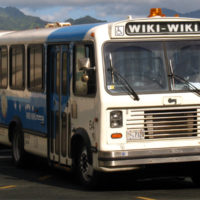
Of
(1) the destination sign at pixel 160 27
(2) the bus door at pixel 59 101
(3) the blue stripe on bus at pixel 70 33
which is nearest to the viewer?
(1) the destination sign at pixel 160 27

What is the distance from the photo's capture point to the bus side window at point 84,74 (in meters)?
12.6

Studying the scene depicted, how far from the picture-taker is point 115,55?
41.3 ft

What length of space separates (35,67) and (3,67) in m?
2.36

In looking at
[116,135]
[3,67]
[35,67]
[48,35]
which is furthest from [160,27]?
[3,67]

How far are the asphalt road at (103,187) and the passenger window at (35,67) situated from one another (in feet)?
5.81

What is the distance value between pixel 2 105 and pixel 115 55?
608 centimetres

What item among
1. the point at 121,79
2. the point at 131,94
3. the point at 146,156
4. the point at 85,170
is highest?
the point at 121,79

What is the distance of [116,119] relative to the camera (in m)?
12.3

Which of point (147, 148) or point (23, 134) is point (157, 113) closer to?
point (147, 148)

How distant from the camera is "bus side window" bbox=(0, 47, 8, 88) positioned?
17.7 metres

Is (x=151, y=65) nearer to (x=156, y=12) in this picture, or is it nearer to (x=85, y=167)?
(x=156, y=12)

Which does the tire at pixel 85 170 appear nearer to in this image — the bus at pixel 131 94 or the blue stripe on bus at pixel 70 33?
the bus at pixel 131 94

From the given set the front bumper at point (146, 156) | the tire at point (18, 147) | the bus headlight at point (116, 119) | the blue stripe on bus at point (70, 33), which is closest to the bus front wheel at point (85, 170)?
the front bumper at point (146, 156)

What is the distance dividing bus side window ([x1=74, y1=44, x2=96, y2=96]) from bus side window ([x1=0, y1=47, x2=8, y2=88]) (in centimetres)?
455
